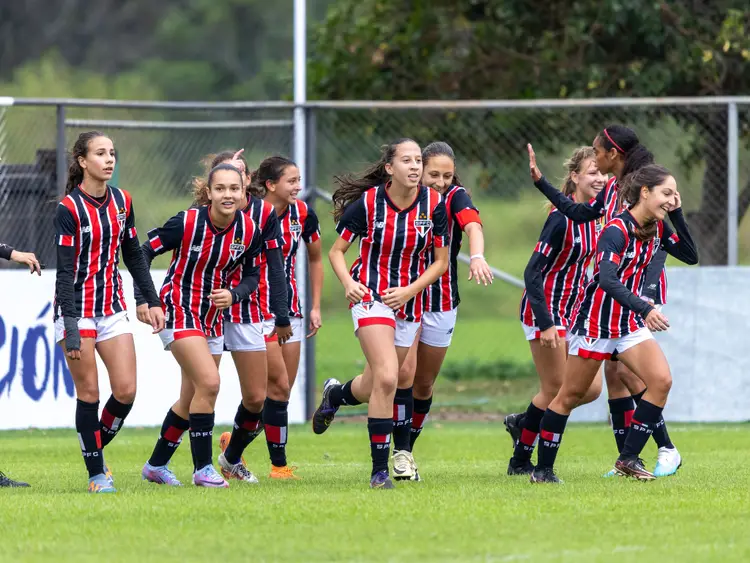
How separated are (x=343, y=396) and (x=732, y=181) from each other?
17.7ft

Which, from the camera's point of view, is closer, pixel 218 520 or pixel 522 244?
pixel 218 520

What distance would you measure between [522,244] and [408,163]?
51.7 feet

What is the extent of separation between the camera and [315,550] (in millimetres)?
6152

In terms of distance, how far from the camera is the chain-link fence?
12.8 metres

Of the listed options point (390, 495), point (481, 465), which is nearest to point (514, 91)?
point (481, 465)

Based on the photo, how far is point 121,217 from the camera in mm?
8203

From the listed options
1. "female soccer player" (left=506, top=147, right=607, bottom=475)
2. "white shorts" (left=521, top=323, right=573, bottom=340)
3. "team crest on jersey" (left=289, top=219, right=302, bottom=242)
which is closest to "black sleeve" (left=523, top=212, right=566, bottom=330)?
"female soccer player" (left=506, top=147, right=607, bottom=475)

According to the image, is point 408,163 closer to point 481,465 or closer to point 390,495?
point 390,495

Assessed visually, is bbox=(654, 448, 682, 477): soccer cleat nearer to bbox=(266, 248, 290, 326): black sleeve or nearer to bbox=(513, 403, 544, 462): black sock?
bbox=(513, 403, 544, 462): black sock

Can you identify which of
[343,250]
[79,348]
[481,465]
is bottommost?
[481,465]

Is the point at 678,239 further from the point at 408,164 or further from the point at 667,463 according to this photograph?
the point at 408,164

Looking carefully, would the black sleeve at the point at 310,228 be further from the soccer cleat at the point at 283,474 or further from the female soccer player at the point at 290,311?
the soccer cleat at the point at 283,474

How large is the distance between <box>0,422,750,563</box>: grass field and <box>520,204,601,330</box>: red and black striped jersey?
1031mm

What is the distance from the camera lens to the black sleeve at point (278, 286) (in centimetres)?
870
